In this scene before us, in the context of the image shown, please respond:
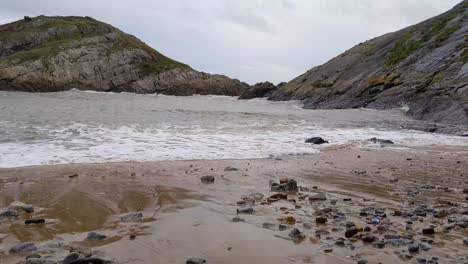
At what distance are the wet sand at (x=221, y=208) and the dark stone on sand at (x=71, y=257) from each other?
0.18m

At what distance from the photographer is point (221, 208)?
594cm

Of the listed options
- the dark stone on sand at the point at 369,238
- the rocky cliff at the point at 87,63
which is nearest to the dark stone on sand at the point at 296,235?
the dark stone on sand at the point at 369,238

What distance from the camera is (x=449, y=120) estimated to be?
21.7m

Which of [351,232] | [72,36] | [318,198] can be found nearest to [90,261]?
[351,232]

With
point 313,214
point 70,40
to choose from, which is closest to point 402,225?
point 313,214

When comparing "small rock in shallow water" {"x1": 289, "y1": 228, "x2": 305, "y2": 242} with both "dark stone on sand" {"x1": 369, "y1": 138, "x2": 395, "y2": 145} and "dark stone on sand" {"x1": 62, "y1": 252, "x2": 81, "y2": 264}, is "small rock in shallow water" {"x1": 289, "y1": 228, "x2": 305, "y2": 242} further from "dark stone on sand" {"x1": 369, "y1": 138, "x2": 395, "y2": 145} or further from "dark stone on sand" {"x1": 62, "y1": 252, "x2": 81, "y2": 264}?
"dark stone on sand" {"x1": 369, "y1": 138, "x2": 395, "y2": 145}

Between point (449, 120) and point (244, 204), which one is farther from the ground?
point (449, 120)

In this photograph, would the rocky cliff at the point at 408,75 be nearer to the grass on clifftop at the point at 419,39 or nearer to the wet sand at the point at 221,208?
the grass on clifftop at the point at 419,39

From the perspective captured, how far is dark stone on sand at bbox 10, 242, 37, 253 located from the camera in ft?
13.3

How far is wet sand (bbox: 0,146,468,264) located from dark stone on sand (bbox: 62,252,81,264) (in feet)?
0.61

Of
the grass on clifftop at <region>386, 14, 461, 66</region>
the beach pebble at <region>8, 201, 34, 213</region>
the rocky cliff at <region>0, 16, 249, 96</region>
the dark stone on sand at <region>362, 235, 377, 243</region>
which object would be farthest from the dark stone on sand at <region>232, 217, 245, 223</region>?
the rocky cliff at <region>0, 16, 249, 96</region>

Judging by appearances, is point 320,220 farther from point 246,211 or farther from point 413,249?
point 413,249

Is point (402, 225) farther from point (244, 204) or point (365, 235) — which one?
point (244, 204)

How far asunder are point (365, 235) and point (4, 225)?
4.28 m
